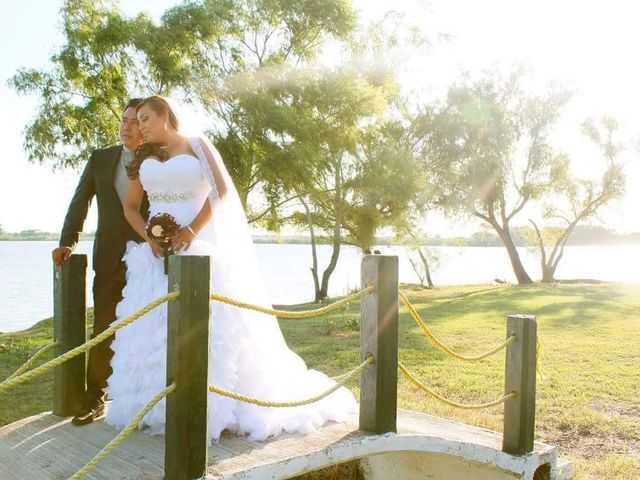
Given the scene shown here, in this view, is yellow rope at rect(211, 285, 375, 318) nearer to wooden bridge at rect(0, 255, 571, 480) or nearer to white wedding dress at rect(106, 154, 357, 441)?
wooden bridge at rect(0, 255, 571, 480)

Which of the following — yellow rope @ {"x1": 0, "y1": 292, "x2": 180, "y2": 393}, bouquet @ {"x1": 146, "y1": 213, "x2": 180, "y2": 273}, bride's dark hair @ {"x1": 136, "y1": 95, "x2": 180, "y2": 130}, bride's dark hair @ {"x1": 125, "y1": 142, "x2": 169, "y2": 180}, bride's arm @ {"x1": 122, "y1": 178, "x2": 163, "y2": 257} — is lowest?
yellow rope @ {"x1": 0, "y1": 292, "x2": 180, "y2": 393}

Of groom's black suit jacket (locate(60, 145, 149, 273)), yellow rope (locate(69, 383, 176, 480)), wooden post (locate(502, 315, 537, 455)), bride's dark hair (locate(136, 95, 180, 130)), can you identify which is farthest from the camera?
wooden post (locate(502, 315, 537, 455))

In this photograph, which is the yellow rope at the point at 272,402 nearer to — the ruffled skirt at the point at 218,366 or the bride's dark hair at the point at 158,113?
the ruffled skirt at the point at 218,366

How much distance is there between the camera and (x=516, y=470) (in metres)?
4.62

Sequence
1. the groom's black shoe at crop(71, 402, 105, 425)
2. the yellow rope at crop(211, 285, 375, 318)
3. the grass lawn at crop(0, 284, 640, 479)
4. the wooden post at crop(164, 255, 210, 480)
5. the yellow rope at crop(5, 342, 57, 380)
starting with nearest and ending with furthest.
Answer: the wooden post at crop(164, 255, 210, 480), the yellow rope at crop(211, 285, 375, 318), the yellow rope at crop(5, 342, 57, 380), the groom's black shoe at crop(71, 402, 105, 425), the grass lawn at crop(0, 284, 640, 479)

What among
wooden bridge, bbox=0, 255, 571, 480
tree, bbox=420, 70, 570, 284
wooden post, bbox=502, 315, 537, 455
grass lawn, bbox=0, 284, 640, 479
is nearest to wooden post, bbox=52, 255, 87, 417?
wooden bridge, bbox=0, 255, 571, 480

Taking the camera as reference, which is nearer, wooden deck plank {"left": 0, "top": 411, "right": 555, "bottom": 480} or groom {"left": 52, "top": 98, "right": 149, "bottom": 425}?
wooden deck plank {"left": 0, "top": 411, "right": 555, "bottom": 480}

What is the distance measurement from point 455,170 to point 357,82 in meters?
9.28

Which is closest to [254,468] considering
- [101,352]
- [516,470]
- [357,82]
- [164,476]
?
[164,476]

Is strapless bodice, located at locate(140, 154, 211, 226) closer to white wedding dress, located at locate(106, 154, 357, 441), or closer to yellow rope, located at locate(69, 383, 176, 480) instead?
white wedding dress, located at locate(106, 154, 357, 441)

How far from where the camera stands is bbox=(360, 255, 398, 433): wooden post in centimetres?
400

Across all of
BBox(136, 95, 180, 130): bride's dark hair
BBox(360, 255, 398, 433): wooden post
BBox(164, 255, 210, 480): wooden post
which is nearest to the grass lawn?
BBox(360, 255, 398, 433): wooden post

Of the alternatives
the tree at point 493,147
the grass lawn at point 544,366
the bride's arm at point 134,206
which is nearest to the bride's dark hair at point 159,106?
the bride's arm at point 134,206

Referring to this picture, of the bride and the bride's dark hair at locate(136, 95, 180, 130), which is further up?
the bride's dark hair at locate(136, 95, 180, 130)
